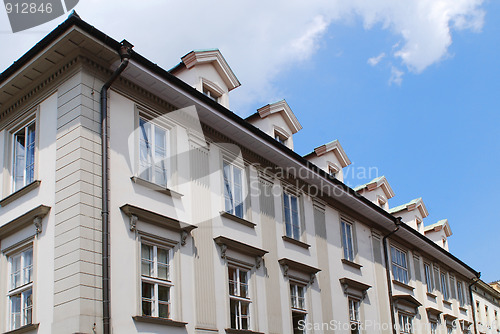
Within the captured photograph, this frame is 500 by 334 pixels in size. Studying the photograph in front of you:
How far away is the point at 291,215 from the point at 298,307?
3.12m

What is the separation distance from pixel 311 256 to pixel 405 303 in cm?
824

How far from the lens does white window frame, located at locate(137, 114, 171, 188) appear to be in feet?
53.8

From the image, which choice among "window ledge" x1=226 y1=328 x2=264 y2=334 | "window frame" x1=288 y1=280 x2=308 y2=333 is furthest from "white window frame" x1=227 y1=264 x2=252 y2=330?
"window frame" x1=288 y1=280 x2=308 y2=333

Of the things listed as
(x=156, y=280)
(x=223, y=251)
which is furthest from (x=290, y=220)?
(x=156, y=280)

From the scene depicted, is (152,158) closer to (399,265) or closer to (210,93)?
(210,93)

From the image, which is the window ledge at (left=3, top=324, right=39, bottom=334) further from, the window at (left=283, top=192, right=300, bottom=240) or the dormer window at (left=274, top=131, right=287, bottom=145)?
the dormer window at (left=274, top=131, right=287, bottom=145)

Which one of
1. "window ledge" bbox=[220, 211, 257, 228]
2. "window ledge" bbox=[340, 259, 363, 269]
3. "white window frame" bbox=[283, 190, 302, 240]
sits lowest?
"window ledge" bbox=[340, 259, 363, 269]

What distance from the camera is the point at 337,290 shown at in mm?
23484

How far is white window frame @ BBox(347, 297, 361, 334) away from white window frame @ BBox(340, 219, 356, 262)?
1.66m

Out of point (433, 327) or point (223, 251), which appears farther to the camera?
point (433, 327)

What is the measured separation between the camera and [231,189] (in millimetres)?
19641

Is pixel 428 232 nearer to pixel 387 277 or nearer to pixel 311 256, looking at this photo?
pixel 387 277

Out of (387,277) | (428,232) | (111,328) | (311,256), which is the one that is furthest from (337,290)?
(428,232)

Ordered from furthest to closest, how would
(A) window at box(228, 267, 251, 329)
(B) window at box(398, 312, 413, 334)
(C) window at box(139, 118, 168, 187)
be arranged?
(B) window at box(398, 312, 413, 334) → (A) window at box(228, 267, 251, 329) → (C) window at box(139, 118, 168, 187)
